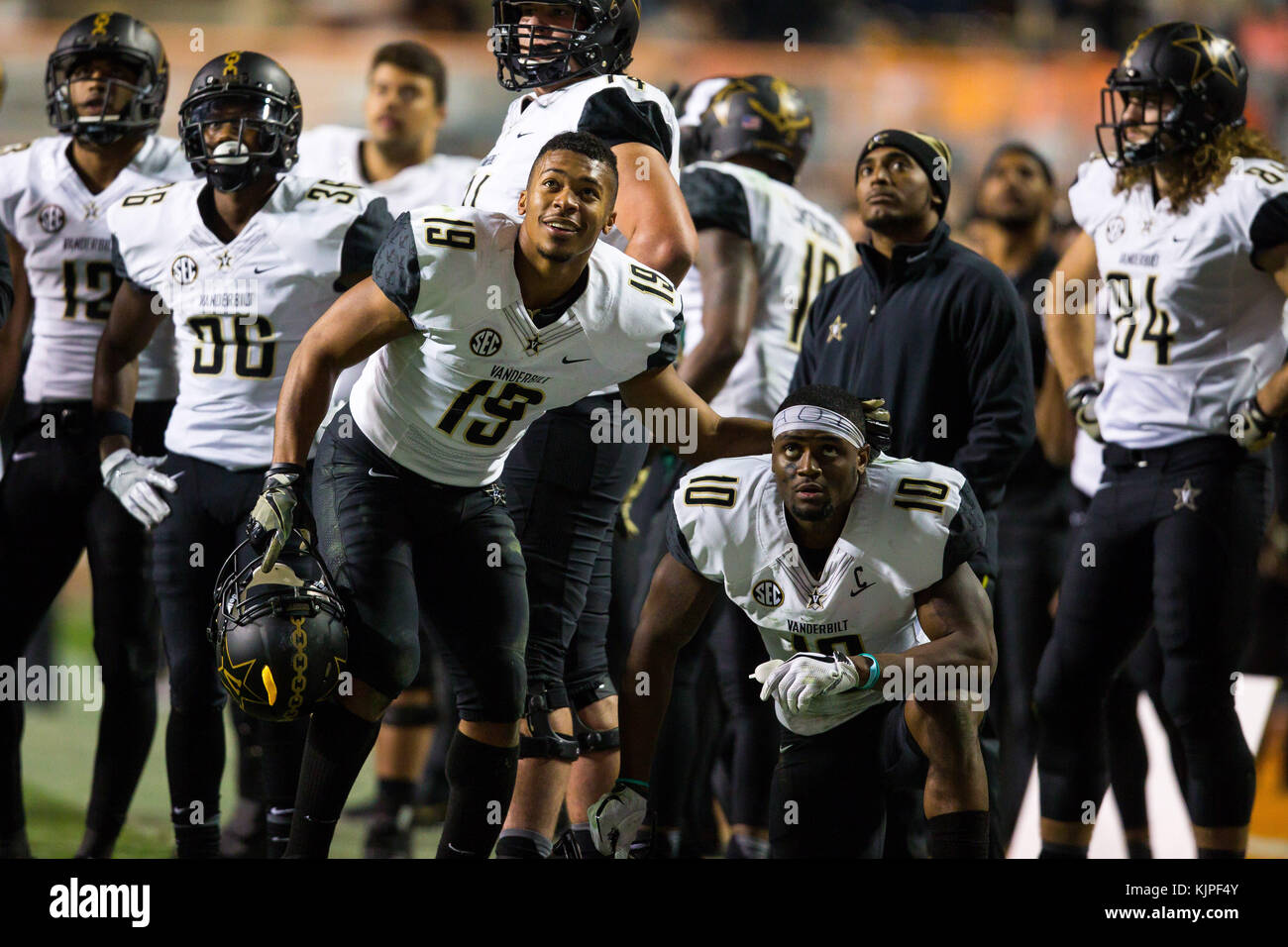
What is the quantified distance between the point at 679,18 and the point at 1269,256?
633 centimetres

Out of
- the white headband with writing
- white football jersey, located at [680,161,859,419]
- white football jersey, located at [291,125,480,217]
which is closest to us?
the white headband with writing

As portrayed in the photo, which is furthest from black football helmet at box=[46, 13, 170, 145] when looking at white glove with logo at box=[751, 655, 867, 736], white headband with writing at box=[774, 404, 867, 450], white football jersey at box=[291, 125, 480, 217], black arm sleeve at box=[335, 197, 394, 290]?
white glove with logo at box=[751, 655, 867, 736]

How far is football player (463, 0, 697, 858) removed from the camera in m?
3.48

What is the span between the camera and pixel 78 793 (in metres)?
5.24

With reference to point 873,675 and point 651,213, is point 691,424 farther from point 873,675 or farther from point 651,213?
point 873,675

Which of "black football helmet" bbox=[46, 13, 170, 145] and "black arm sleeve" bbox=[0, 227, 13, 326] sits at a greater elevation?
A: "black football helmet" bbox=[46, 13, 170, 145]

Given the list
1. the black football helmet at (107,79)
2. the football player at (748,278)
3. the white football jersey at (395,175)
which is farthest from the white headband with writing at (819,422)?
the white football jersey at (395,175)

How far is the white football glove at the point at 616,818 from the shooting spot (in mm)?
3270

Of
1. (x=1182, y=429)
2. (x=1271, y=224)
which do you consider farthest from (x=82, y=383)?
(x=1271, y=224)

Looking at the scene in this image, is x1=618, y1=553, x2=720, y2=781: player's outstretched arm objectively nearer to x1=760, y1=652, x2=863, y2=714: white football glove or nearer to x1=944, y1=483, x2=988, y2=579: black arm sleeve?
x1=760, y1=652, x2=863, y2=714: white football glove

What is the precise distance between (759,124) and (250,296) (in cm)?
159

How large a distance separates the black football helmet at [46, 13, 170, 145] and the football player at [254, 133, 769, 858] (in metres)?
1.43

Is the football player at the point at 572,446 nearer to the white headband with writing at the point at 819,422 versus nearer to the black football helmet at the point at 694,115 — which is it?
the white headband with writing at the point at 819,422
